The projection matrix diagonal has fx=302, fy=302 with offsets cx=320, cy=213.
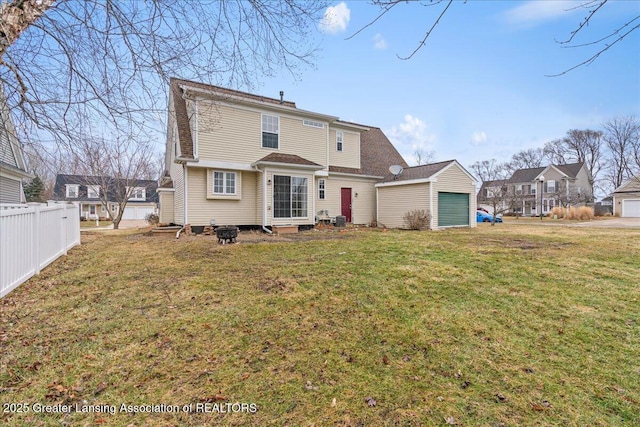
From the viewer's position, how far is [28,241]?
534 cm

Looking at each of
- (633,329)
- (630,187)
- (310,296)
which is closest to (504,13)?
(633,329)

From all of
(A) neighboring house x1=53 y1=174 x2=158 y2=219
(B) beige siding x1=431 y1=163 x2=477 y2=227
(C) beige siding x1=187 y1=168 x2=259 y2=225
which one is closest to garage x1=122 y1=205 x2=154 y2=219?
(A) neighboring house x1=53 y1=174 x2=158 y2=219

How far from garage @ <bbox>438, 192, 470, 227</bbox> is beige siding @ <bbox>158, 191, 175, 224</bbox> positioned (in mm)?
14865

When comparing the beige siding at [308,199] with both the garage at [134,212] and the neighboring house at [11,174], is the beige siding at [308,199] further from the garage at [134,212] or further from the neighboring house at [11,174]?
the garage at [134,212]

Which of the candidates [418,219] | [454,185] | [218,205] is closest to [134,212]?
[218,205]

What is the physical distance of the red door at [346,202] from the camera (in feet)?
56.3

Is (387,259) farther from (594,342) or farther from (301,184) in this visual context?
(301,184)

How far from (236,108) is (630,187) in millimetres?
40442

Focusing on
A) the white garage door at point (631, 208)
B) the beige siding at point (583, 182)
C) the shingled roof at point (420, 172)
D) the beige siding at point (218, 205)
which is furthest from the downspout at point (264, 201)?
the beige siding at point (583, 182)

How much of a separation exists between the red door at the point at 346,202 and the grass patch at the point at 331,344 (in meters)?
11.0

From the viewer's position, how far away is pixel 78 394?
2533mm

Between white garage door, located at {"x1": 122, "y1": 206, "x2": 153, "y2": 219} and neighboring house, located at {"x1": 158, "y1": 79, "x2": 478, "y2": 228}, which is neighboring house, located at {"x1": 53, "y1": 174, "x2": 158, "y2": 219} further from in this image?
neighboring house, located at {"x1": 158, "y1": 79, "x2": 478, "y2": 228}

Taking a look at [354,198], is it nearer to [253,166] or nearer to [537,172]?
[253,166]

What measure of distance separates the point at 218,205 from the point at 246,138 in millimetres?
3147
